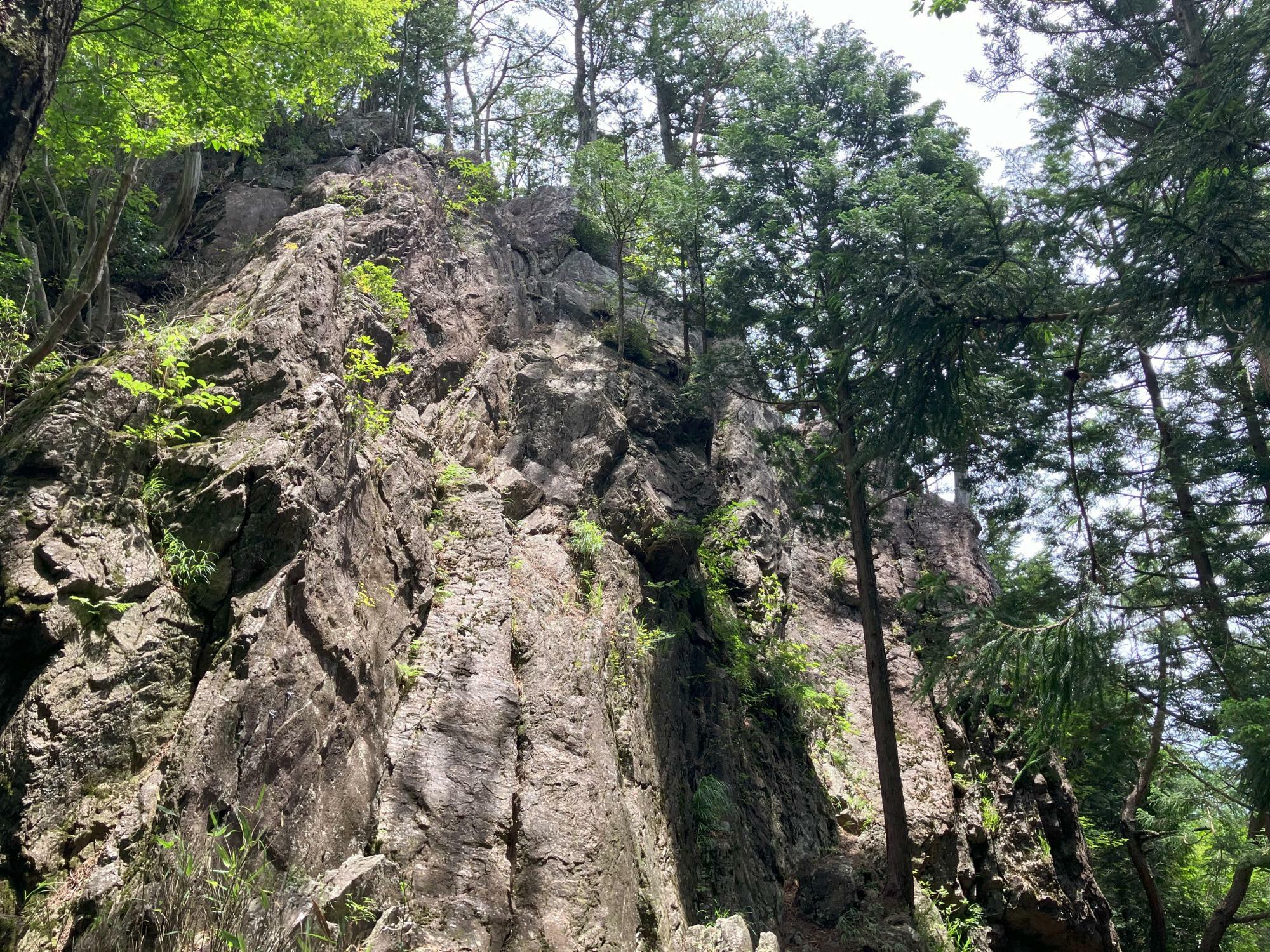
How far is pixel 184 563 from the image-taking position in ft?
20.6

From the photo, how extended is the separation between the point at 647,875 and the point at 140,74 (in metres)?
9.47

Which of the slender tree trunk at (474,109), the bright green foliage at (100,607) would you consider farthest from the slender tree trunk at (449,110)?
the bright green foliage at (100,607)

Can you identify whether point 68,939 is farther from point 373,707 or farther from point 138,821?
point 373,707

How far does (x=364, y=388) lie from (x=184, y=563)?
417cm

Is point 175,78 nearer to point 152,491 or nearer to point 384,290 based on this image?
point 384,290

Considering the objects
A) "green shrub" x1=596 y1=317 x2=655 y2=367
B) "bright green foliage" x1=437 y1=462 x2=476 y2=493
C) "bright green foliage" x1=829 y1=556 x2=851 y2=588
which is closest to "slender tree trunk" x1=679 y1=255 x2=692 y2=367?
"green shrub" x1=596 y1=317 x2=655 y2=367

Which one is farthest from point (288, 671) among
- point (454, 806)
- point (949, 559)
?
point (949, 559)

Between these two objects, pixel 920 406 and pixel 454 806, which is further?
pixel 920 406

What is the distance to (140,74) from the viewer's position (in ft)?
27.0

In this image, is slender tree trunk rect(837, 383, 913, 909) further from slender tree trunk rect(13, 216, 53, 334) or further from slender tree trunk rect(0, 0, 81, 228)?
slender tree trunk rect(13, 216, 53, 334)

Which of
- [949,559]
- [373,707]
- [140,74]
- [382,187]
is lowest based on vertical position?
[373,707]

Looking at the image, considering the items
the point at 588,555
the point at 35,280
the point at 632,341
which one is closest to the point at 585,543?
the point at 588,555

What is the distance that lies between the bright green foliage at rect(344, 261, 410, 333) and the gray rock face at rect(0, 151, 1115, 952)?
563 mm

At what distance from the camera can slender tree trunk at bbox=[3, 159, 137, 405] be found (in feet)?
24.7
